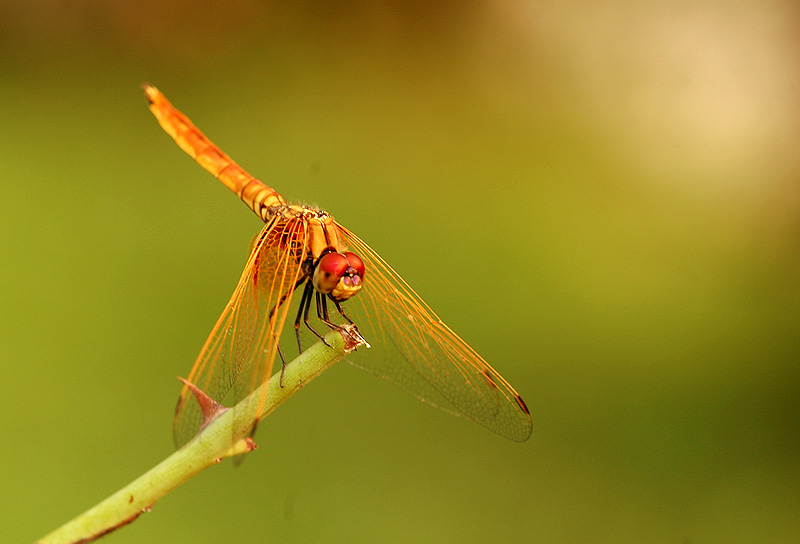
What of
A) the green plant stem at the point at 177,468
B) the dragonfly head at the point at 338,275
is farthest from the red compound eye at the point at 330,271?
the green plant stem at the point at 177,468

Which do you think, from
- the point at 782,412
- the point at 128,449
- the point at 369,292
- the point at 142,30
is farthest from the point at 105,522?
the point at 142,30

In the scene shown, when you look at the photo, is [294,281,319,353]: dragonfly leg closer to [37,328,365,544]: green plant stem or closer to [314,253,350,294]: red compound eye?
[314,253,350,294]: red compound eye

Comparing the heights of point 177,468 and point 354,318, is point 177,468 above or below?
below

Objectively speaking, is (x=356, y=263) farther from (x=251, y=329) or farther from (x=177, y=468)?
(x=177, y=468)

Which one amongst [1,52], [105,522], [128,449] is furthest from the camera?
[1,52]

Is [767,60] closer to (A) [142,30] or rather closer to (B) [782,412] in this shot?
(B) [782,412]

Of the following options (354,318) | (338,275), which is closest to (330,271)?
(338,275)

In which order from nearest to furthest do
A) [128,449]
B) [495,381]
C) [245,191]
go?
1. [495,381]
2. [245,191]
3. [128,449]

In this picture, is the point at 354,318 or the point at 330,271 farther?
the point at 354,318
